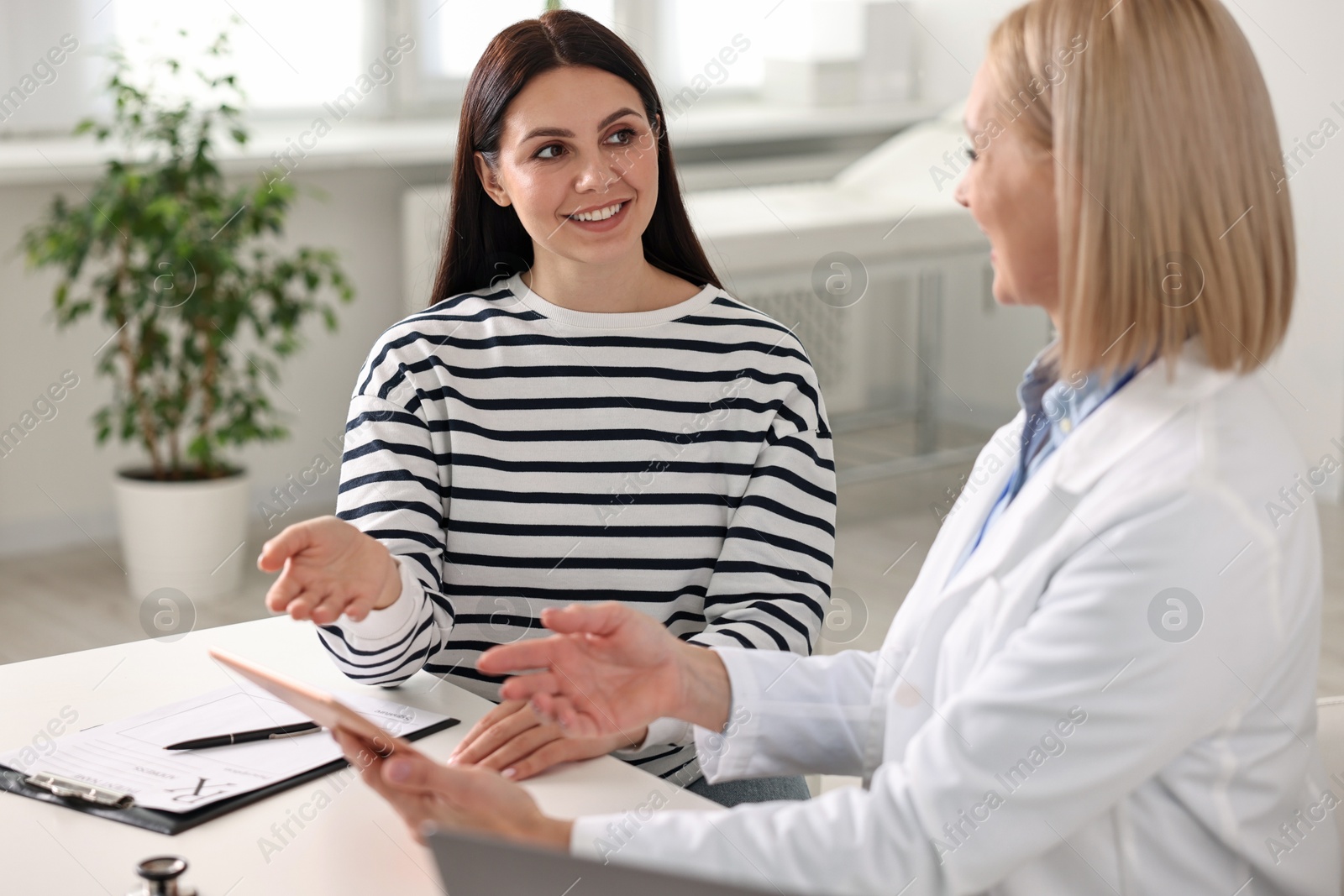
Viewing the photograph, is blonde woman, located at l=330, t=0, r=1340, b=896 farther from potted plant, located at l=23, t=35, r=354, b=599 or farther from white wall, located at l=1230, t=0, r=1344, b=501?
white wall, located at l=1230, t=0, r=1344, b=501

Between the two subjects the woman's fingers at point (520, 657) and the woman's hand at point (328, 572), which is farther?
the woman's hand at point (328, 572)

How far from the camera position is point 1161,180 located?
32.7 inches

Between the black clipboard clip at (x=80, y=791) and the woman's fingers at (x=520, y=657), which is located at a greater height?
the woman's fingers at (x=520, y=657)

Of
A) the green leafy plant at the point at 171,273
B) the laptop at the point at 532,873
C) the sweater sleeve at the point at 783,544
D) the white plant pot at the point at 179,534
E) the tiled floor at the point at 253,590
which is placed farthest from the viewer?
the white plant pot at the point at 179,534

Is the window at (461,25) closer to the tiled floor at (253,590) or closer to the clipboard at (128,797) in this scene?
the tiled floor at (253,590)

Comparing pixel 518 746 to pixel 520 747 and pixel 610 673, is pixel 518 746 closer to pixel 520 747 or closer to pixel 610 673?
pixel 520 747

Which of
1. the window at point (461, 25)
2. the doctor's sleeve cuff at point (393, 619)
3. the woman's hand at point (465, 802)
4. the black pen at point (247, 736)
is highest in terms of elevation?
the window at point (461, 25)

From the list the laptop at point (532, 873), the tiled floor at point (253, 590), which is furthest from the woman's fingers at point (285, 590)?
the tiled floor at point (253, 590)

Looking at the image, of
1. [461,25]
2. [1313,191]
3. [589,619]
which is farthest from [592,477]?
[461,25]

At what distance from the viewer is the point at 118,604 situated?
3.30 m

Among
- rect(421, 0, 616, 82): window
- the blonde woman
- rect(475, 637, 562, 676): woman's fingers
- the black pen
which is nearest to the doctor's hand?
rect(475, 637, 562, 676): woman's fingers

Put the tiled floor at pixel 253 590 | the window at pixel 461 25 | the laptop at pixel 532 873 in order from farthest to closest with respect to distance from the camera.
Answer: the window at pixel 461 25 → the tiled floor at pixel 253 590 → the laptop at pixel 532 873

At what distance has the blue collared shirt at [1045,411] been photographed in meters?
0.95

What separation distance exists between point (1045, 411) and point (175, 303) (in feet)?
8.99
